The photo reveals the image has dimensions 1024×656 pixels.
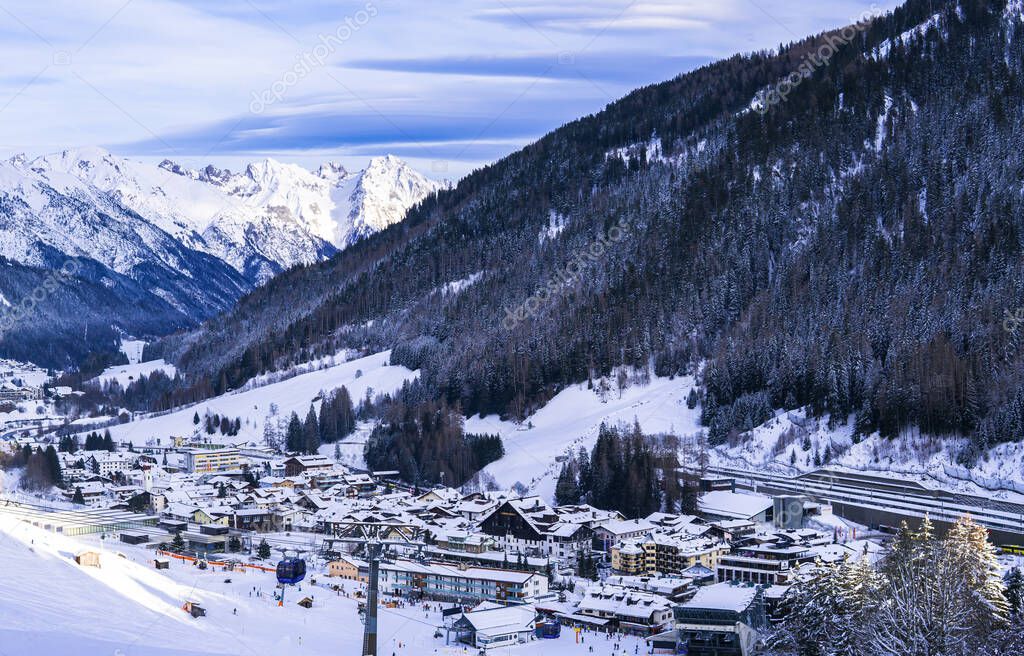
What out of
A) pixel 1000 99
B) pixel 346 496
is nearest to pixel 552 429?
pixel 346 496

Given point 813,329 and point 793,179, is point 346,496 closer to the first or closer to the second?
point 813,329

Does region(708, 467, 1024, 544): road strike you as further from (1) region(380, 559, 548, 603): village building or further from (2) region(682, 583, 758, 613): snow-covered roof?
(1) region(380, 559, 548, 603): village building

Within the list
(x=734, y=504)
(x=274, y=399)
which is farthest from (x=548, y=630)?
(x=274, y=399)

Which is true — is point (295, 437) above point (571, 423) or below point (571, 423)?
below

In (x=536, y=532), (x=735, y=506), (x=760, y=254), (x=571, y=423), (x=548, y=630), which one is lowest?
(x=548, y=630)

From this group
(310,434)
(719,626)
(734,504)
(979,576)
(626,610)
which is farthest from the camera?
(310,434)

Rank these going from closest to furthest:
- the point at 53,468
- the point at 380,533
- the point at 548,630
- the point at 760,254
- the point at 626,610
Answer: the point at 548,630 < the point at 626,610 < the point at 380,533 < the point at 53,468 < the point at 760,254

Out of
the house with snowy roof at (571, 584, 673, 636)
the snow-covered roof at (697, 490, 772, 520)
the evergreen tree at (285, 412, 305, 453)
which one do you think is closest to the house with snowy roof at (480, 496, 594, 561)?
the snow-covered roof at (697, 490, 772, 520)

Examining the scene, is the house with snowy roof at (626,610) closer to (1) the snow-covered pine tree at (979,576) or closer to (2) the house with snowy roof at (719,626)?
(2) the house with snowy roof at (719,626)

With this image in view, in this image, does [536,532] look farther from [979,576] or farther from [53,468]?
[53,468]
